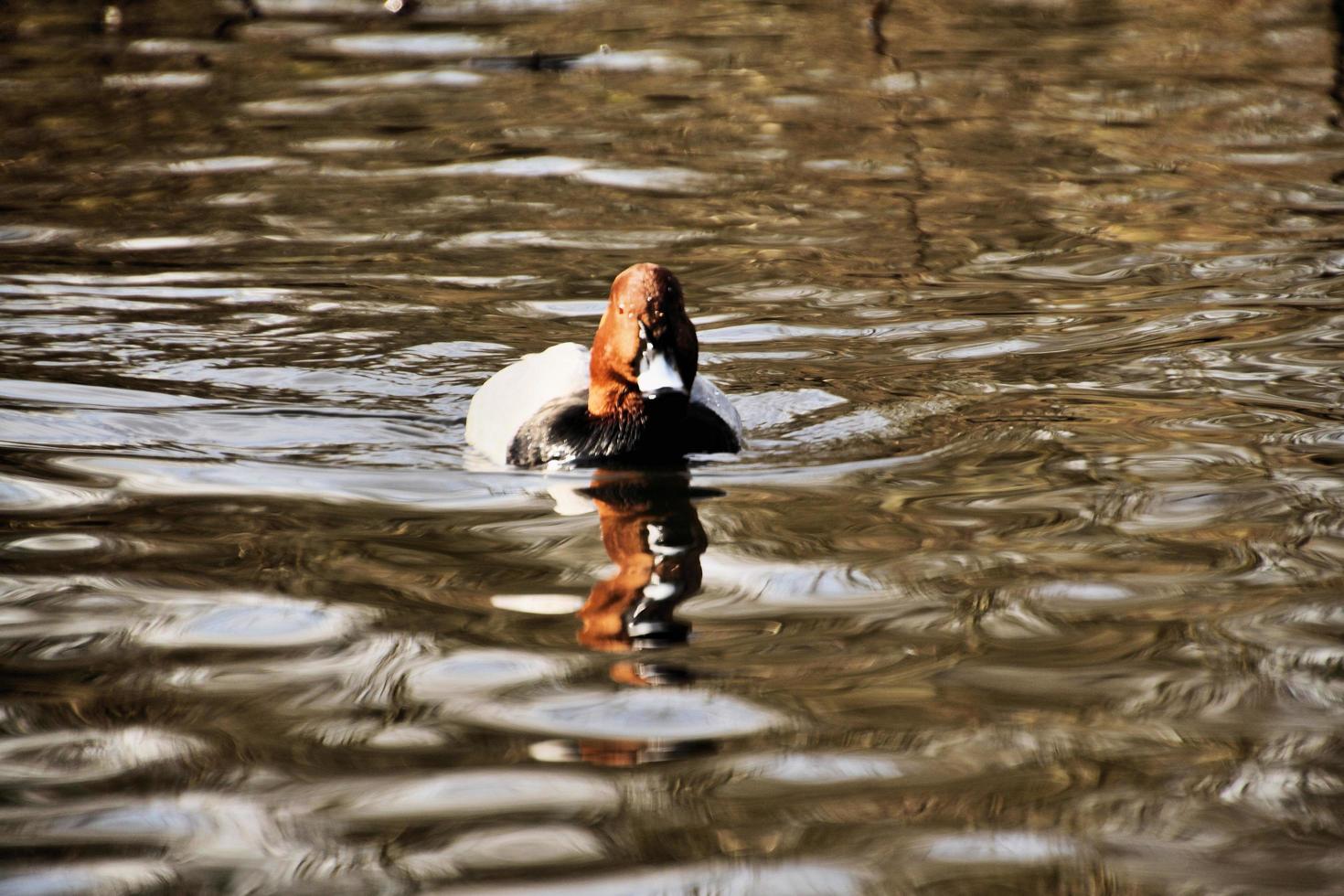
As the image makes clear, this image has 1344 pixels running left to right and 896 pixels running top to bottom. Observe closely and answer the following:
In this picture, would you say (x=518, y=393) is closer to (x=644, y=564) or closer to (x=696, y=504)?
(x=696, y=504)

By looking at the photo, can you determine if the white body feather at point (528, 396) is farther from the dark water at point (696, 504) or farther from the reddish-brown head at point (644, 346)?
the reddish-brown head at point (644, 346)

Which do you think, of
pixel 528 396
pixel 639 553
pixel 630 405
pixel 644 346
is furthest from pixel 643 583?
pixel 528 396

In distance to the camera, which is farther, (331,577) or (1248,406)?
(1248,406)

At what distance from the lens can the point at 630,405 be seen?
745 cm

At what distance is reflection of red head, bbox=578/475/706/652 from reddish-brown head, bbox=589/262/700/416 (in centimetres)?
40

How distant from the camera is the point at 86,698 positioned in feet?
15.3

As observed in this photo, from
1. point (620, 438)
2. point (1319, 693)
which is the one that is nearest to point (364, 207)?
point (620, 438)

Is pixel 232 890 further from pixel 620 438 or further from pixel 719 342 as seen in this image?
pixel 719 342

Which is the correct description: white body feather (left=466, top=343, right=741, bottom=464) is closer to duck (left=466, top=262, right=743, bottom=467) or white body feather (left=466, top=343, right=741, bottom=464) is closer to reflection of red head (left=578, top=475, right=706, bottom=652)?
duck (left=466, top=262, right=743, bottom=467)

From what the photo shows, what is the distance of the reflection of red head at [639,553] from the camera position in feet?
17.4

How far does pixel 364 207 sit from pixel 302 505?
6.26 metres

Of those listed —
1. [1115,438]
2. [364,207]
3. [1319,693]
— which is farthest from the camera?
[364,207]

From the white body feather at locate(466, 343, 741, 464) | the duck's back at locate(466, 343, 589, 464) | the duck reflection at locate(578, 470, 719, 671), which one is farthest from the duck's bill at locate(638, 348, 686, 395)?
the duck's back at locate(466, 343, 589, 464)

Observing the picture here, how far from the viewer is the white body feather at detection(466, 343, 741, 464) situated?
773 cm
